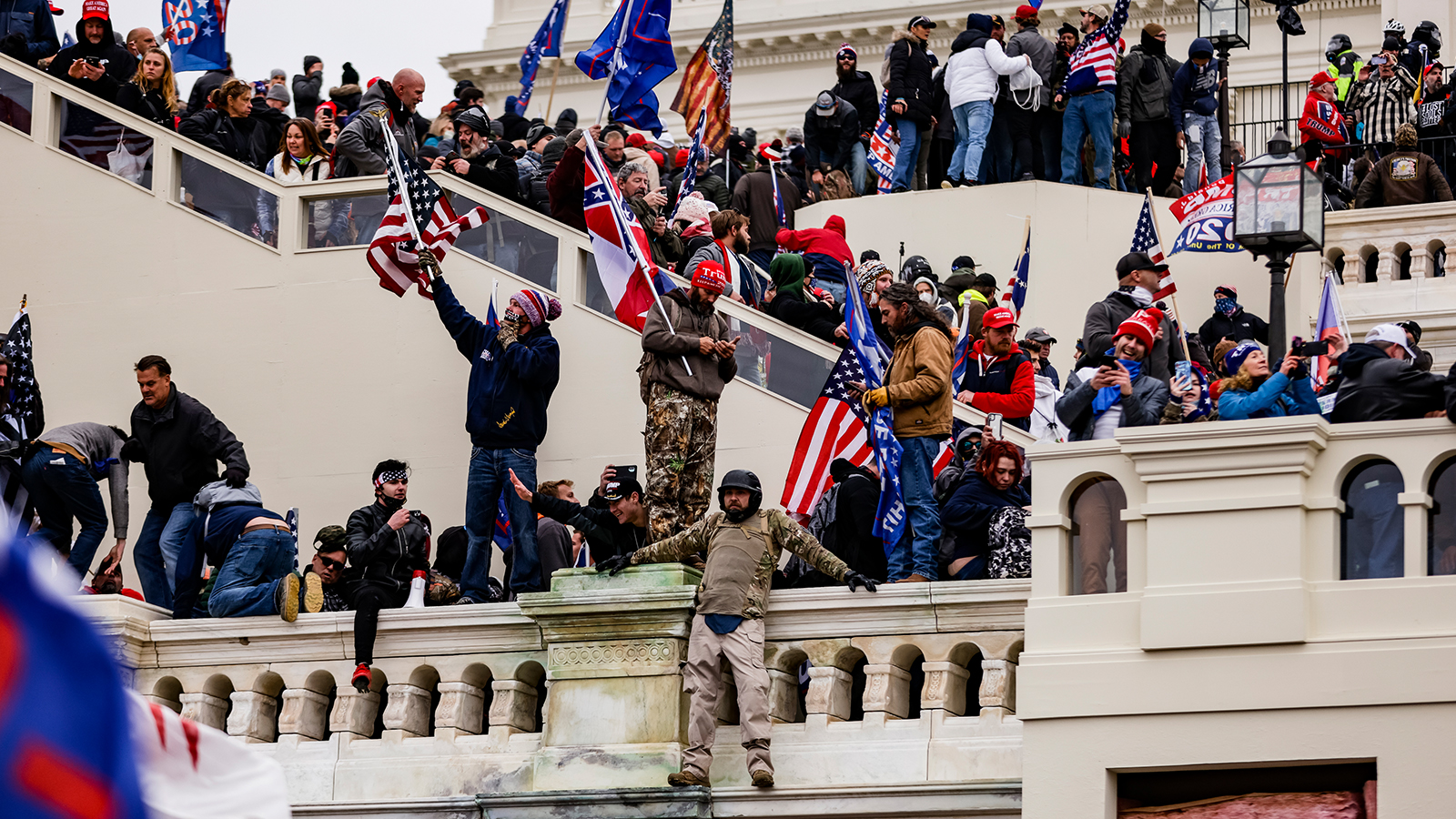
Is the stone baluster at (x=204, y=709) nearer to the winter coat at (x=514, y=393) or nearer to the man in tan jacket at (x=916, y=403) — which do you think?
the winter coat at (x=514, y=393)

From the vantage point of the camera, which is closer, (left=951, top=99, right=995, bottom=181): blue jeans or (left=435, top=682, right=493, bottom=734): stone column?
(left=435, top=682, right=493, bottom=734): stone column

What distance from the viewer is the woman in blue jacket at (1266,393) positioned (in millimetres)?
9953

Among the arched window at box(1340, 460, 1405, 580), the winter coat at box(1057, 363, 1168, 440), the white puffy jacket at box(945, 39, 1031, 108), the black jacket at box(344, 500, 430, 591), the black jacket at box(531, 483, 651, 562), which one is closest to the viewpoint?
the arched window at box(1340, 460, 1405, 580)

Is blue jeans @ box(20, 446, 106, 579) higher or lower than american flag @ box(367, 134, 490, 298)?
lower

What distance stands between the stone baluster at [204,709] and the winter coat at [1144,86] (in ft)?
33.9

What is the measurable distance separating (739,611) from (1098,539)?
5.87 ft

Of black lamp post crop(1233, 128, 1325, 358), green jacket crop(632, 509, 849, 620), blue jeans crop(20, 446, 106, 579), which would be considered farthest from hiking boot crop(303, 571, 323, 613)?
black lamp post crop(1233, 128, 1325, 358)

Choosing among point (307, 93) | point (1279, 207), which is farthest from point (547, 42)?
point (1279, 207)

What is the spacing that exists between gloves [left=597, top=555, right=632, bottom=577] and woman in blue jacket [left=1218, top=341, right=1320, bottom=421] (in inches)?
125

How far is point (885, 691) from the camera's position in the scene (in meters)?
10.9

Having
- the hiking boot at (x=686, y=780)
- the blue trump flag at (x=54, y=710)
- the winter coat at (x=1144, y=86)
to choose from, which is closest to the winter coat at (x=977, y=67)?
the winter coat at (x=1144, y=86)

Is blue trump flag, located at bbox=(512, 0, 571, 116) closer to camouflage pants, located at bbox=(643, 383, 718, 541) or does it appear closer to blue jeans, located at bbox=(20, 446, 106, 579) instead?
blue jeans, located at bbox=(20, 446, 106, 579)

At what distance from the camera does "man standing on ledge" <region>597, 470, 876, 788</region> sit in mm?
10789

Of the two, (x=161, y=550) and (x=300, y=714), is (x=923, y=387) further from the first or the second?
(x=161, y=550)
